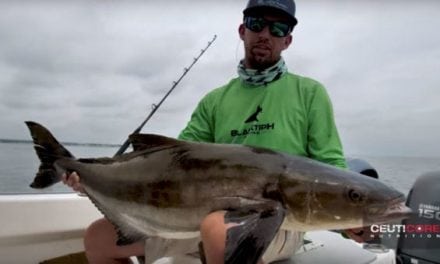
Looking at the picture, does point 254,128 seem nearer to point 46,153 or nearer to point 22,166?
point 46,153

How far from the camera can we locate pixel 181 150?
2.12m

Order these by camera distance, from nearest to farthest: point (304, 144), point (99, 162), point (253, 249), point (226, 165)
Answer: point (253, 249) → point (226, 165) → point (99, 162) → point (304, 144)

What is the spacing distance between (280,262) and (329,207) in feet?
2.39

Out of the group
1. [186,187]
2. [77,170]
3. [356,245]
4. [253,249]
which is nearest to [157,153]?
[186,187]

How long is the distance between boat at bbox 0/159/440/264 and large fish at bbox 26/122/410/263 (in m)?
0.72

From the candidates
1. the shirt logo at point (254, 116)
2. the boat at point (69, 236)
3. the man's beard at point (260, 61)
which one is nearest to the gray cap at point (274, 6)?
the man's beard at point (260, 61)

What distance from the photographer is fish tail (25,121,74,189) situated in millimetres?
2561

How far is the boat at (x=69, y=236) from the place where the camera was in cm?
267

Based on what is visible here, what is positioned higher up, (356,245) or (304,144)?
(304,144)

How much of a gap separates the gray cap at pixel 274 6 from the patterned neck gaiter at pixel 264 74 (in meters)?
0.27

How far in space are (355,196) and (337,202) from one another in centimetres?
Answer: 7

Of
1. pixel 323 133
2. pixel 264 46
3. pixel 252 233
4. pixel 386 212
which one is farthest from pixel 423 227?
pixel 252 233

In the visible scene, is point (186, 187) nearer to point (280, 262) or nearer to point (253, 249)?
point (253, 249)

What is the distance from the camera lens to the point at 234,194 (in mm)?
1884
